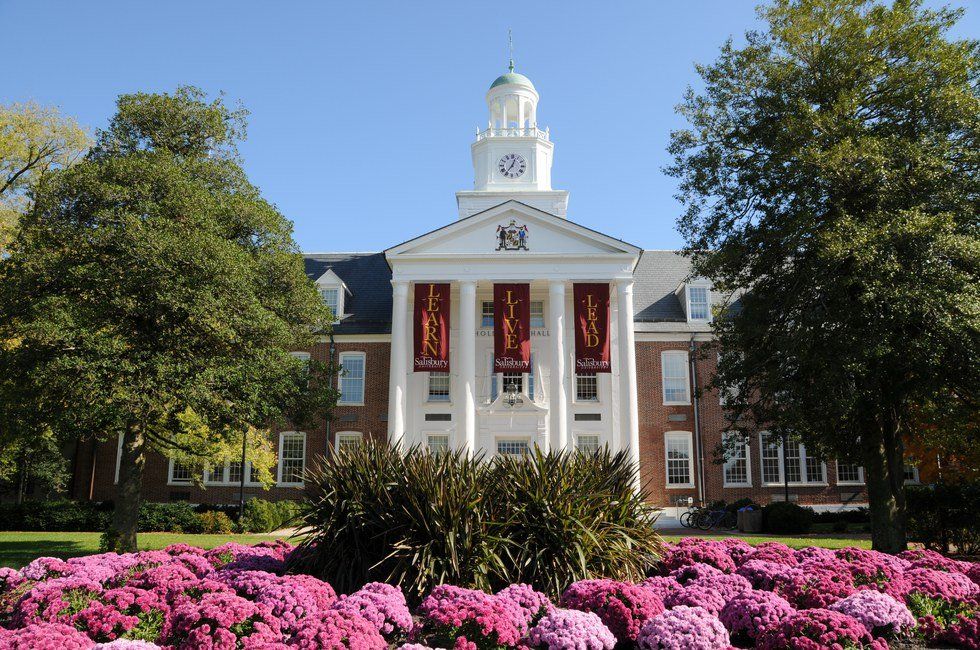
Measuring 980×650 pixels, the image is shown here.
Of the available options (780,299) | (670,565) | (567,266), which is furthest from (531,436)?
(670,565)

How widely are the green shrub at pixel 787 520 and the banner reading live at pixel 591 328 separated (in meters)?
8.84

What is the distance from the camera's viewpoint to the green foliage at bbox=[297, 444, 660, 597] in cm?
906

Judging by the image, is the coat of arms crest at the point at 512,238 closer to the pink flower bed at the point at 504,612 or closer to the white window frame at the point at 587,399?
the white window frame at the point at 587,399

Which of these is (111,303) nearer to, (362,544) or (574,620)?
(362,544)

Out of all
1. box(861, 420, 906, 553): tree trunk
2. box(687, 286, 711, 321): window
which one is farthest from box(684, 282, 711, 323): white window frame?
box(861, 420, 906, 553): tree trunk

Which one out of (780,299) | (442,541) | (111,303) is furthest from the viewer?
(780,299)

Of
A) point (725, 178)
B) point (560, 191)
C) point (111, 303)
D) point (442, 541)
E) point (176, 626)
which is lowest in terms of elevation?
point (176, 626)

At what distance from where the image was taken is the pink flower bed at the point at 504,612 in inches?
269

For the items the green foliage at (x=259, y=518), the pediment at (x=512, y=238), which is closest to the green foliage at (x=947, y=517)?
the pediment at (x=512, y=238)

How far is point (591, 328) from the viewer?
3155 cm

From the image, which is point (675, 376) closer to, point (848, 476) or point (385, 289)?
point (848, 476)

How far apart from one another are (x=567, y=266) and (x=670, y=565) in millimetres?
23737

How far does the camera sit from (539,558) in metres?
9.29

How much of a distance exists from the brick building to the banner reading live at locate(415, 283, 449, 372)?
37.2 inches
